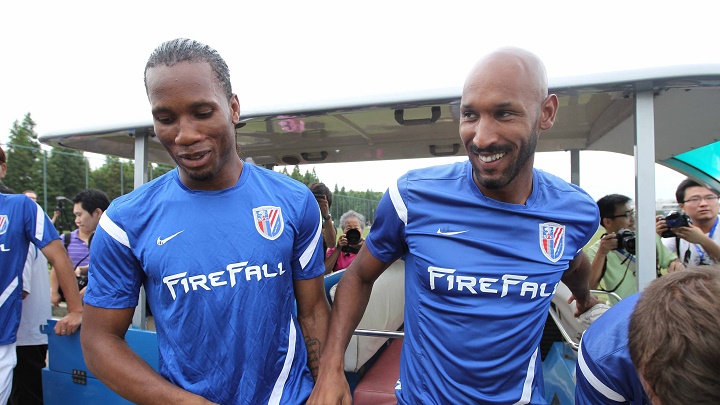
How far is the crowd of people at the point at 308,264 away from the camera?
4.31 ft

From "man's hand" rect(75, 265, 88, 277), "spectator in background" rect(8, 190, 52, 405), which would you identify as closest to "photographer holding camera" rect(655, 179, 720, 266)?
"spectator in background" rect(8, 190, 52, 405)

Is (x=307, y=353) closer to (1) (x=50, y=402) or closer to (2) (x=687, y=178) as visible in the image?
(1) (x=50, y=402)

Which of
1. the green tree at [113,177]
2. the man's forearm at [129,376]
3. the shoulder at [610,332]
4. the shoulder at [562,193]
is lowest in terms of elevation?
the man's forearm at [129,376]

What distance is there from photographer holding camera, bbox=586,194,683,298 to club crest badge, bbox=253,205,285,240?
2.02 meters

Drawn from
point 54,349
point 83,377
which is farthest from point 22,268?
point 83,377

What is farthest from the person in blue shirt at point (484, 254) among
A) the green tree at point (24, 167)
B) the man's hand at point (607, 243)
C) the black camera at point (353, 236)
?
the green tree at point (24, 167)

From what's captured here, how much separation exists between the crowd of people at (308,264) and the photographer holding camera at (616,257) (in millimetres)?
1346

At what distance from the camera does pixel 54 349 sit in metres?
2.73

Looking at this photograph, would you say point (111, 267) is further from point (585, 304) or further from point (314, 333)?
point (585, 304)

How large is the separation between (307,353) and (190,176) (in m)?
0.73

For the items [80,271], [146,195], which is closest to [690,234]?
[146,195]

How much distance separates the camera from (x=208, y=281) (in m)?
1.31

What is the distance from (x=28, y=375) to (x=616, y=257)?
4.27m

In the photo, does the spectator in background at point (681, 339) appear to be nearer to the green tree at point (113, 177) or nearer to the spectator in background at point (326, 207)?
the spectator in background at point (326, 207)
